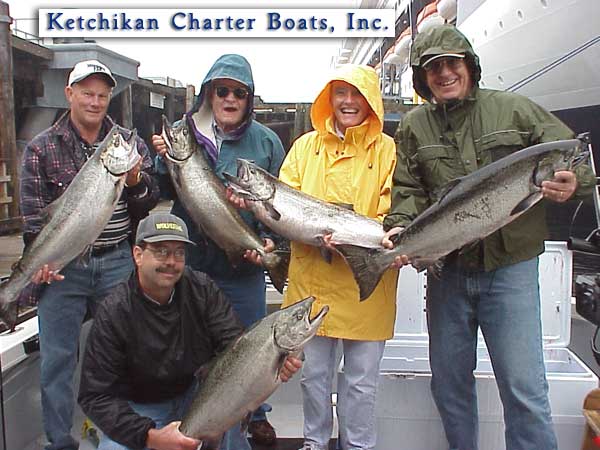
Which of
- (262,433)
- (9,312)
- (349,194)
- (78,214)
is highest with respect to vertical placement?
(349,194)

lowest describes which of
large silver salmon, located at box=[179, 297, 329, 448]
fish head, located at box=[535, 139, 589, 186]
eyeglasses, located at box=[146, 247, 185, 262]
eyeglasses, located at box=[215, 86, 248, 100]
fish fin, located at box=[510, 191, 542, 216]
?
large silver salmon, located at box=[179, 297, 329, 448]

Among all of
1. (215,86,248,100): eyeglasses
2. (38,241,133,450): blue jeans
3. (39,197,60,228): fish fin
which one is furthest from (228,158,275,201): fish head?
(39,197,60,228): fish fin

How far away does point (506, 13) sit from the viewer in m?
9.17

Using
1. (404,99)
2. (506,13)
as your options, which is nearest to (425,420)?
(506,13)

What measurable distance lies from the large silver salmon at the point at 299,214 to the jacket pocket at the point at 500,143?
564 millimetres

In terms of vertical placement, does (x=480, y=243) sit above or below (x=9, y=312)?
above

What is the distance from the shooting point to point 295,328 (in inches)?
90.8

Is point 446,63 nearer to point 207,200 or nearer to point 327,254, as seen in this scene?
point 327,254

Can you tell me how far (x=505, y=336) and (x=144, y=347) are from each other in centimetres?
154

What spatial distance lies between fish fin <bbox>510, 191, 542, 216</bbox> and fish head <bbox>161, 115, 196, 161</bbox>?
160 cm

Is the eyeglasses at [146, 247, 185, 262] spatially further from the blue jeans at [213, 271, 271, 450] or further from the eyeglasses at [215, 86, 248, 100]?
the eyeglasses at [215, 86, 248, 100]

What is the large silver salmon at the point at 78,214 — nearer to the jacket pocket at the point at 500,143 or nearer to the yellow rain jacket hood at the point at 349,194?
the yellow rain jacket hood at the point at 349,194

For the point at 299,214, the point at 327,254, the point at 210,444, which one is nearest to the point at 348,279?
the point at 327,254

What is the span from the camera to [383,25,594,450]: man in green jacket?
2.51 metres
